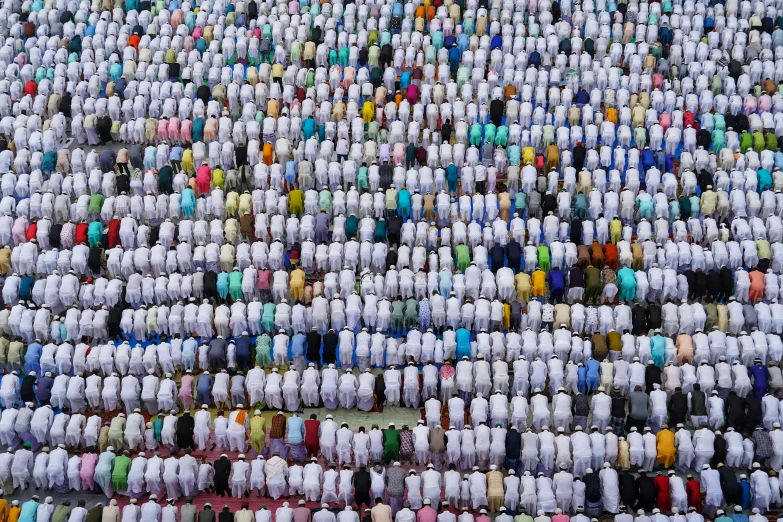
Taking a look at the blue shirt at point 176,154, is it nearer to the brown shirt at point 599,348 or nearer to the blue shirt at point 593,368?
the brown shirt at point 599,348

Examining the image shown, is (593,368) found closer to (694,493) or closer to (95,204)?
(694,493)

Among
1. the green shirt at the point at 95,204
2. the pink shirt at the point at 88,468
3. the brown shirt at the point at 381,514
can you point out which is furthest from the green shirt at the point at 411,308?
the green shirt at the point at 95,204

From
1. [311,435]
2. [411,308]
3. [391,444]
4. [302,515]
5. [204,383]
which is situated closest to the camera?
[302,515]

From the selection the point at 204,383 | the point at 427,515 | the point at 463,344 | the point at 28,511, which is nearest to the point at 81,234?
the point at 204,383

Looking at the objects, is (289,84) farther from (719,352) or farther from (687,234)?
(719,352)

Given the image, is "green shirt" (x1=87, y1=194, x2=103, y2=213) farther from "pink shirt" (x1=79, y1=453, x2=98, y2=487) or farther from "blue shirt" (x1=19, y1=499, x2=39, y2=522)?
"blue shirt" (x1=19, y1=499, x2=39, y2=522)

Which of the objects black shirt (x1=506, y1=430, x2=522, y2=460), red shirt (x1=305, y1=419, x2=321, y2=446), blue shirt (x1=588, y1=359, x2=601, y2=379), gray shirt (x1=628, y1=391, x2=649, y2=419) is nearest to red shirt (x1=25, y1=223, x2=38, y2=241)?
red shirt (x1=305, y1=419, x2=321, y2=446)

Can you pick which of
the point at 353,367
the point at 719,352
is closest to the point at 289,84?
the point at 353,367
